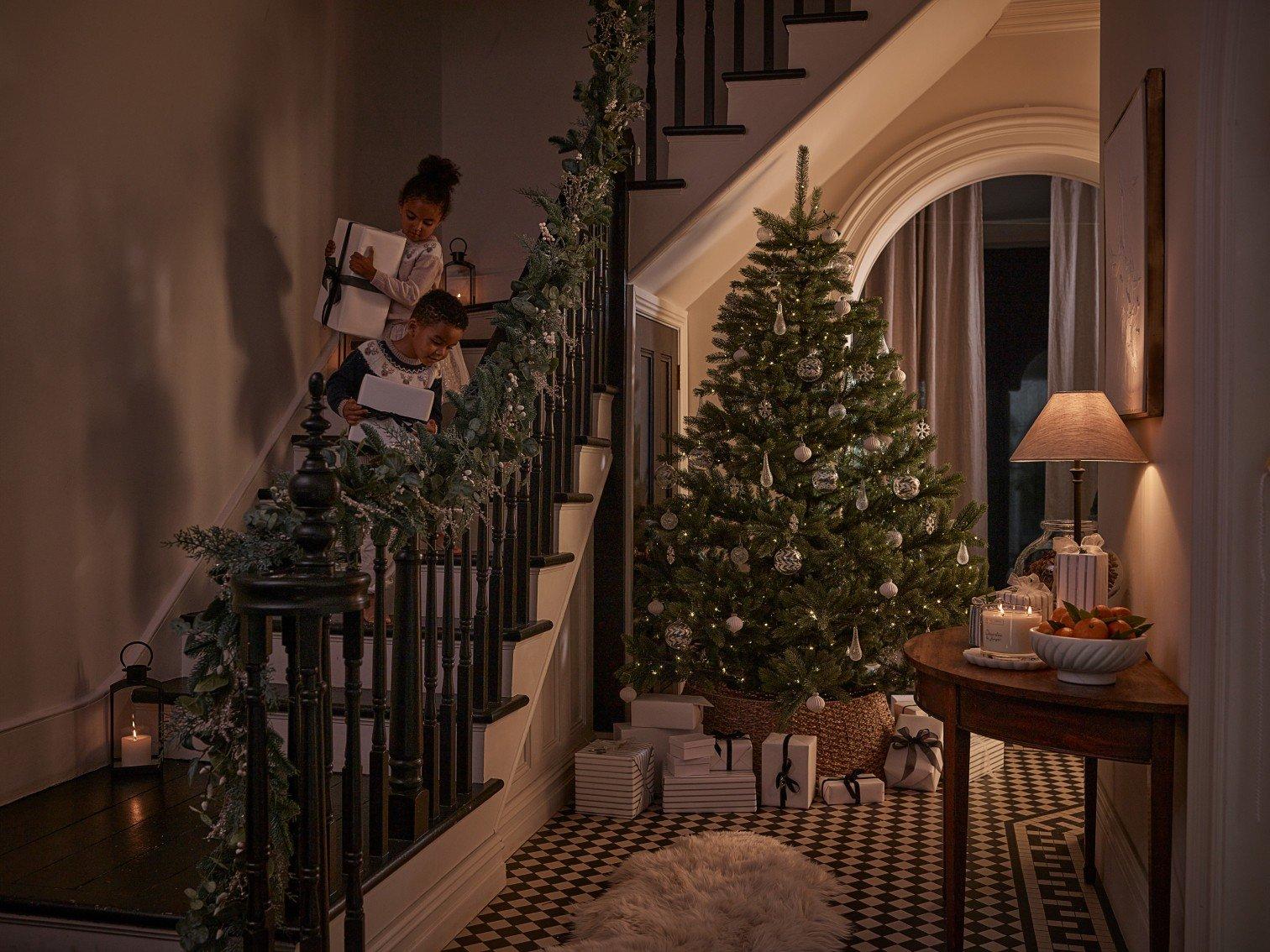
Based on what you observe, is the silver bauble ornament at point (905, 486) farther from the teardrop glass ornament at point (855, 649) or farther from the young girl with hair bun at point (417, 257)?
the young girl with hair bun at point (417, 257)

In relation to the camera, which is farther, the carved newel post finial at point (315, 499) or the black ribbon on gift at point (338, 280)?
the black ribbon on gift at point (338, 280)

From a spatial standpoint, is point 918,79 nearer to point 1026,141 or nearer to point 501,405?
point 1026,141

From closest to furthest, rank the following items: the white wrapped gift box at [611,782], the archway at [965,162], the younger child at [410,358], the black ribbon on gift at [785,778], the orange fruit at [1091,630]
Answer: the orange fruit at [1091,630] → the younger child at [410,358] → the white wrapped gift box at [611,782] → the black ribbon on gift at [785,778] → the archway at [965,162]

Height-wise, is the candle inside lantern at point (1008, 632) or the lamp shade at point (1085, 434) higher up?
the lamp shade at point (1085, 434)

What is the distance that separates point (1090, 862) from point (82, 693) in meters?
3.05

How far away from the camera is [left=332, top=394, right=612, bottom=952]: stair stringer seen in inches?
94.3

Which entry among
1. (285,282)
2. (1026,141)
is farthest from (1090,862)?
(285,282)

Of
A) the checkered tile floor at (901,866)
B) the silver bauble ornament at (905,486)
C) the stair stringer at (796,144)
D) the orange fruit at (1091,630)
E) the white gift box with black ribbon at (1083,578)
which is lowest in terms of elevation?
the checkered tile floor at (901,866)

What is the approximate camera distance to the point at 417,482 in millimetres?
2309

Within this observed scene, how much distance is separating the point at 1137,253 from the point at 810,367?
1401 millimetres

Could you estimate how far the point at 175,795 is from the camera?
2832 mm

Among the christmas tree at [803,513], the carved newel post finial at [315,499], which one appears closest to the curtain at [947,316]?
the christmas tree at [803,513]

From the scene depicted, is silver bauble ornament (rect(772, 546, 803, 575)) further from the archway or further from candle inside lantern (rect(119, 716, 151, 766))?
candle inside lantern (rect(119, 716, 151, 766))

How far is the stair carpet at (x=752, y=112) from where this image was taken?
3949 mm
